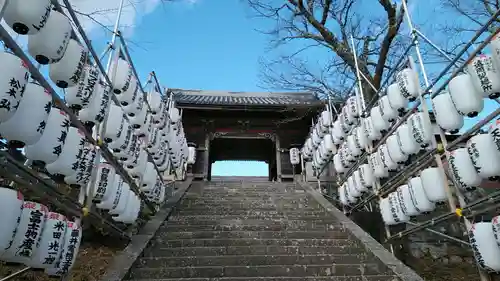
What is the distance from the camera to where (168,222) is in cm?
753

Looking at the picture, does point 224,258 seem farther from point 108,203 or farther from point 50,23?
point 50,23

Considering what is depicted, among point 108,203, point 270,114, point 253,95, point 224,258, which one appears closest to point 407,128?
point 224,258

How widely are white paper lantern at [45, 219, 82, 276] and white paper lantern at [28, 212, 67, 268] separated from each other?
0.31 feet

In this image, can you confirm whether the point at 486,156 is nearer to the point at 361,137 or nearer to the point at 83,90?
the point at 361,137

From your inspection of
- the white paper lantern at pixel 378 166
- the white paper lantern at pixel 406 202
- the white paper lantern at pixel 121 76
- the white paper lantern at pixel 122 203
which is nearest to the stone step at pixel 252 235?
the white paper lantern at pixel 122 203

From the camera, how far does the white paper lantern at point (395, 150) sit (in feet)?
19.6

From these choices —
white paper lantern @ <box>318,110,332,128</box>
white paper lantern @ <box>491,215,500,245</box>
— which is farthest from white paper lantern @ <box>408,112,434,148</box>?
white paper lantern @ <box>318,110,332,128</box>

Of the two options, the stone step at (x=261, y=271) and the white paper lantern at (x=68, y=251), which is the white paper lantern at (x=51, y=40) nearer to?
the white paper lantern at (x=68, y=251)

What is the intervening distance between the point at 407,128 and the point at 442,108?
986 millimetres

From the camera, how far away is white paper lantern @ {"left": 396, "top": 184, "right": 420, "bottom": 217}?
5.49m

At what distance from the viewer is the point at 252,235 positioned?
22.4 feet

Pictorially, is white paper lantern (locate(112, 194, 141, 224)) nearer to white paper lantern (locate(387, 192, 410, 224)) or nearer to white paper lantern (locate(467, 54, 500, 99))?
white paper lantern (locate(387, 192, 410, 224))

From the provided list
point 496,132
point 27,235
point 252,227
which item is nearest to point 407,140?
point 496,132

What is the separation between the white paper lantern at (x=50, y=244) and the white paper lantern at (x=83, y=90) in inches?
59.1
